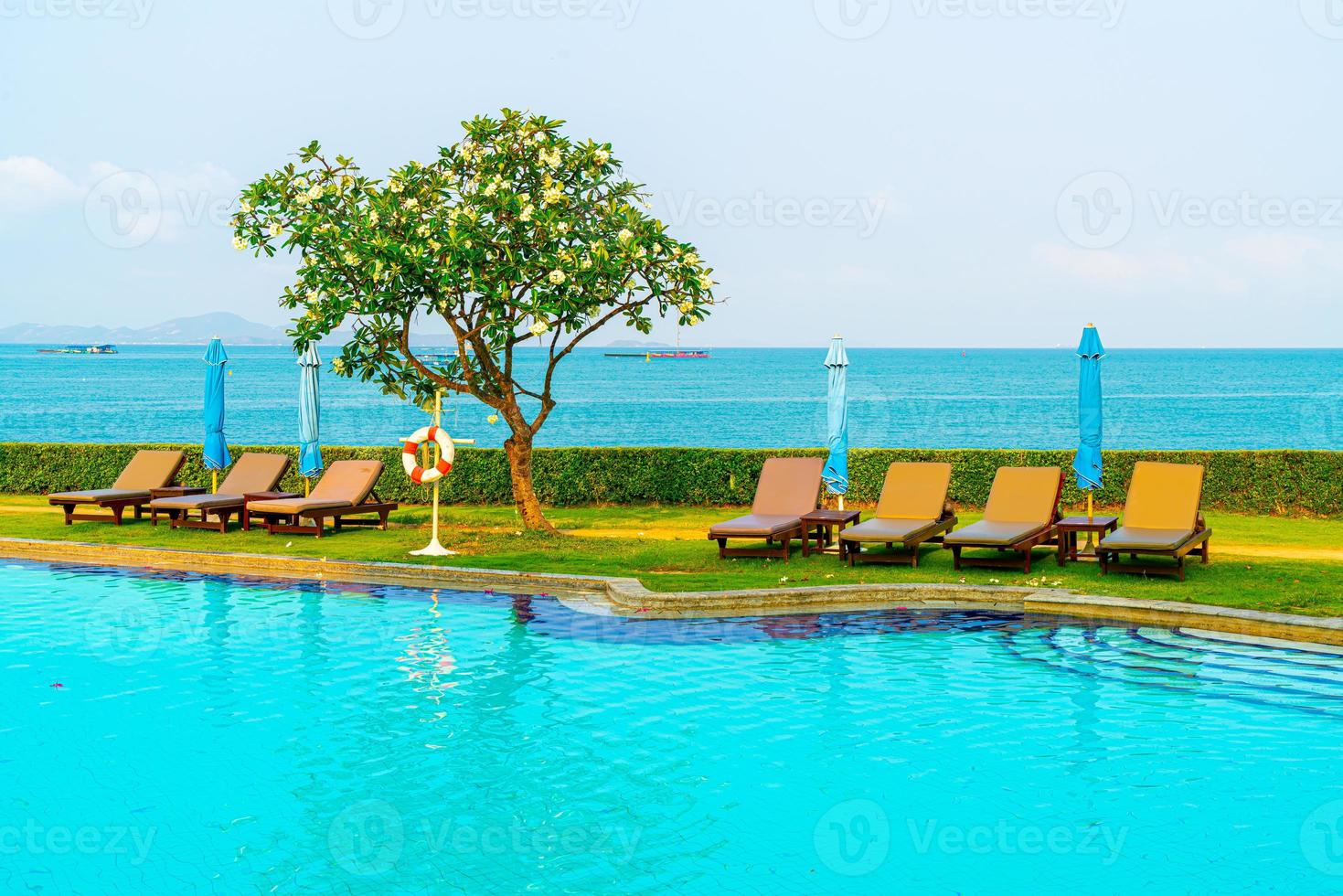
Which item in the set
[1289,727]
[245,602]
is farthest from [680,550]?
[1289,727]

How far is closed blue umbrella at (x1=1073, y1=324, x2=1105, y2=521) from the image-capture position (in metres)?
15.7

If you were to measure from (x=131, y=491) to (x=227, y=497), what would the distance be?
2.23 meters

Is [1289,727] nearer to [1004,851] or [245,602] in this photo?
[1004,851]

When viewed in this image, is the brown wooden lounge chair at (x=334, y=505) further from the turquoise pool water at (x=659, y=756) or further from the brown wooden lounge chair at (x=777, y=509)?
the brown wooden lounge chair at (x=777, y=509)

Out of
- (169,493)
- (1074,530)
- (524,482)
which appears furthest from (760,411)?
(1074,530)

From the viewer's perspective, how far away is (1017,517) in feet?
49.6

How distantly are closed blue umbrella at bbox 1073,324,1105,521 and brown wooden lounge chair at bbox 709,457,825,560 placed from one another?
3.42 metres

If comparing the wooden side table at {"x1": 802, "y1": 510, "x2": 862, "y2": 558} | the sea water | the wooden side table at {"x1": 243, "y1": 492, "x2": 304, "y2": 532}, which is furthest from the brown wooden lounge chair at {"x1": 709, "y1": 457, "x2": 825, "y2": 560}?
the sea water

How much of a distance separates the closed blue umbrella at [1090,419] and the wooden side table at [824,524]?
3.01 meters

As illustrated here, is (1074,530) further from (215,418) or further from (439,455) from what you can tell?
(215,418)

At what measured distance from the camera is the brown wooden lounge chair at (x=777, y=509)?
15.0 metres

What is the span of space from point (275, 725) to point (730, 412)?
83.6 meters

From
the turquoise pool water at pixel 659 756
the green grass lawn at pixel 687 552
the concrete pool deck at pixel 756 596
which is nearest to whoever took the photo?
the turquoise pool water at pixel 659 756

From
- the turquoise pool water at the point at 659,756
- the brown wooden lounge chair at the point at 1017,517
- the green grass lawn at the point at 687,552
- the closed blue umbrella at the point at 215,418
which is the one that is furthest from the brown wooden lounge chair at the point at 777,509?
the closed blue umbrella at the point at 215,418
